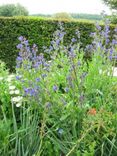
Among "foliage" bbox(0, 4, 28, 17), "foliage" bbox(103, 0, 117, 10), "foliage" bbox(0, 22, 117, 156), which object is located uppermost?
"foliage" bbox(0, 22, 117, 156)

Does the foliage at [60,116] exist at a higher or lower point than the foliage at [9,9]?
higher

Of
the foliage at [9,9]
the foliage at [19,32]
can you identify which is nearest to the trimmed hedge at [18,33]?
the foliage at [19,32]

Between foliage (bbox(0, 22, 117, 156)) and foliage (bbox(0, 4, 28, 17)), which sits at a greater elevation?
foliage (bbox(0, 22, 117, 156))

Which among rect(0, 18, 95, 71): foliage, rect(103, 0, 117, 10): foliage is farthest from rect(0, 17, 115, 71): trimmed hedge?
rect(103, 0, 117, 10): foliage

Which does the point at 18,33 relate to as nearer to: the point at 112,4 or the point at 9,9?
the point at 112,4

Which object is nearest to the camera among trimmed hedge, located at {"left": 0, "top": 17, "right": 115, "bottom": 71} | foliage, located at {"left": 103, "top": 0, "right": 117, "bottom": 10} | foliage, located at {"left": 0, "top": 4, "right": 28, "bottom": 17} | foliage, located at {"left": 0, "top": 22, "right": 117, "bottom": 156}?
foliage, located at {"left": 0, "top": 22, "right": 117, "bottom": 156}

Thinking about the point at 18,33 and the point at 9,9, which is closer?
the point at 18,33

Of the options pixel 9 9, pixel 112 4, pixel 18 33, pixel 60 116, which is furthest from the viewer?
pixel 9 9

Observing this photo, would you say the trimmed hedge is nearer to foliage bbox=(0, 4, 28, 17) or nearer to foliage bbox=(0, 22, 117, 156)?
foliage bbox=(0, 22, 117, 156)

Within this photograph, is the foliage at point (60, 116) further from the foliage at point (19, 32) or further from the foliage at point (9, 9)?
the foliage at point (9, 9)

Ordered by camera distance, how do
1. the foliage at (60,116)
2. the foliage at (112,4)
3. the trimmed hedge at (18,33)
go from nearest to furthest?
1. the foliage at (60,116)
2. the trimmed hedge at (18,33)
3. the foliage at (112,4)

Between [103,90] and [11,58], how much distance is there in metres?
8.17

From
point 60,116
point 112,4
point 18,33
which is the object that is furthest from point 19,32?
point 112,4

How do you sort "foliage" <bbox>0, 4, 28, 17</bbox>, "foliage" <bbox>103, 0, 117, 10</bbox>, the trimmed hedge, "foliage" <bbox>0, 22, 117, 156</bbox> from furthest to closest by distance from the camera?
"foliage" <bbox>0, 4, 28, 17</bbox> → "foliage" <bbox>103, 0, 117, 10</bbox> → the trimmed hedge → "foliage" <bbox>0, 22, 117, 156</bbox>
